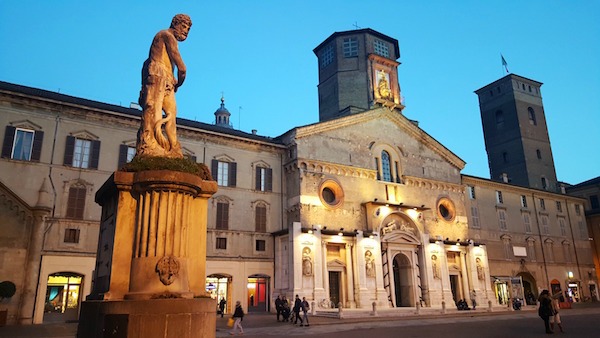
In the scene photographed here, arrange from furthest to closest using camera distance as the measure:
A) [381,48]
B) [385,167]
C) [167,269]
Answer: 1. [381,48]
2. [385,167]
3. [167,269]

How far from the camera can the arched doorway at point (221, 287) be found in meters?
29.1

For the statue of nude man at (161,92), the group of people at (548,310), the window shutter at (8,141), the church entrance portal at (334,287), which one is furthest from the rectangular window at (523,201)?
the window shutter at (8,141)

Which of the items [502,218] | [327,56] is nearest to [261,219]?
[327,56]

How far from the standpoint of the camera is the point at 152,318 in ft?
24.4

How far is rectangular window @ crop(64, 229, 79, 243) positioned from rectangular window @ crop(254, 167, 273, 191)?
1202 centimetres

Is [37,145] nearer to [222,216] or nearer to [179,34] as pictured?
[222,216]

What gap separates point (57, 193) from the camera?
2536 centimetres

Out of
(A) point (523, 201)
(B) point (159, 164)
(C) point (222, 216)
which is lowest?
(B) point (159, 164)

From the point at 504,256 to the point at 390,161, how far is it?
1575cm

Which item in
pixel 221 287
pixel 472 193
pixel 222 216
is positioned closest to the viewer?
pixel 221 287

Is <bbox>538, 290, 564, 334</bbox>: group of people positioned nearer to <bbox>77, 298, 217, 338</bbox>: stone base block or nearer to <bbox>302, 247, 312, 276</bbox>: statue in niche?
<bbox>77, 298, 217, 338</bbox>: stone base block

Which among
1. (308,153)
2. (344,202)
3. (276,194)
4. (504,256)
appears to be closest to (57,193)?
(276,194)

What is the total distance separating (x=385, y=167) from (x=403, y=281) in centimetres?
939

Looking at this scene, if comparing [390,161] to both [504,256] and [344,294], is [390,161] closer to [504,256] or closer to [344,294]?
[344,294]
